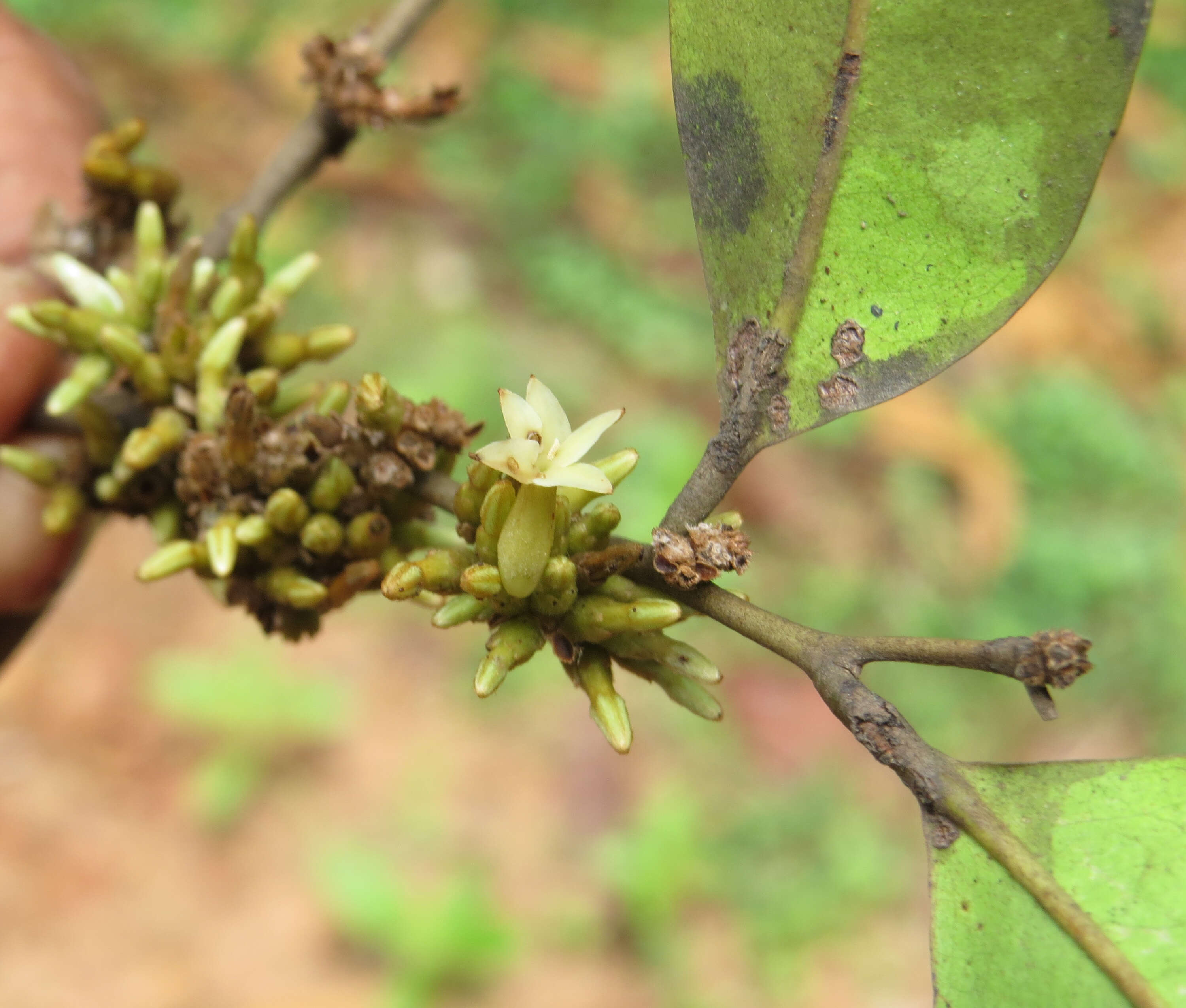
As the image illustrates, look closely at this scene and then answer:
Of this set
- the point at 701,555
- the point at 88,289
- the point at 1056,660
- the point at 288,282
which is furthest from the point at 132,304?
the point at 1056,660

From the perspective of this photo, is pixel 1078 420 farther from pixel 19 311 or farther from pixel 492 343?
pixel 19 311

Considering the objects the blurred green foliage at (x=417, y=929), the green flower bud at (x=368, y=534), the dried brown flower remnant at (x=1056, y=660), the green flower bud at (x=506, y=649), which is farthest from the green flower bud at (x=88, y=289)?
the blurred green foliage at (x=417, y=929)

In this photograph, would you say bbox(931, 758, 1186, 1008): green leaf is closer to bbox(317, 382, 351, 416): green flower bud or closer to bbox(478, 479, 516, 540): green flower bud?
bbox(478, 479, 516, 540): green flower bud

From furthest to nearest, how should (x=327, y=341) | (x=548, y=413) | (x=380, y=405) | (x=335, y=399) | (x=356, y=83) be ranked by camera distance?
(x=356, y=83) → (x=327, y=341) → (x=335, y=399) → (x=380, y=405) → (x=548, y=413)

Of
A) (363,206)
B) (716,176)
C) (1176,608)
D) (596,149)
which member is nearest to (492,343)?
(363,206)

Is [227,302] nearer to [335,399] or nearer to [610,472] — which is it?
[335,399]

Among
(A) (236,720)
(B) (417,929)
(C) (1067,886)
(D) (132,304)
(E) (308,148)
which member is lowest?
(B) (417,929)

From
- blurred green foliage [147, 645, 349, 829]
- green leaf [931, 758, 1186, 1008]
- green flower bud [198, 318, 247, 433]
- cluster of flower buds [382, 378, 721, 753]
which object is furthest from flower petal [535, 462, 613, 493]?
blurred green foliage [147, 645, 349, 829]
